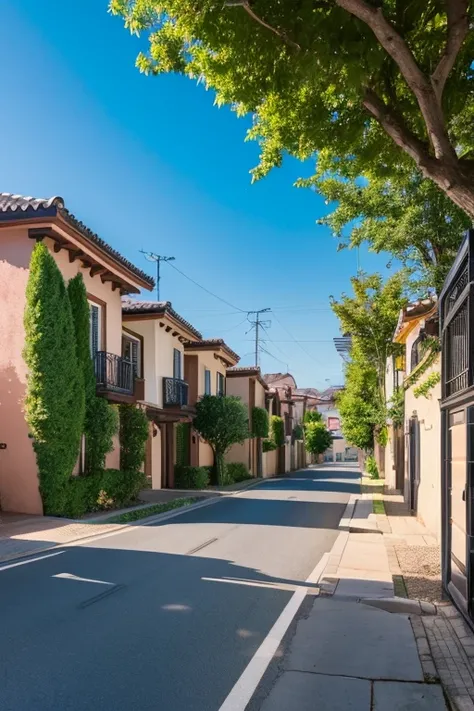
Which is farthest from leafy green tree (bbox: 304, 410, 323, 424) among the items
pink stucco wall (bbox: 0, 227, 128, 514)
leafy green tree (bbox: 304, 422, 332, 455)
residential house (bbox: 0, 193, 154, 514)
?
pink stucco wall (bbox: 0, 227, 128, 514)

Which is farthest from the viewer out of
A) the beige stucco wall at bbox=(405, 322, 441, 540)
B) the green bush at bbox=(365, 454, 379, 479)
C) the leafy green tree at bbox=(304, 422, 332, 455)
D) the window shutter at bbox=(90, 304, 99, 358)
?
the leafy green tree at bbox=(304, 422, 332, 455)

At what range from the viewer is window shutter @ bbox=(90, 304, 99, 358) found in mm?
18484

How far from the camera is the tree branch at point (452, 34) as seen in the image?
5.86m

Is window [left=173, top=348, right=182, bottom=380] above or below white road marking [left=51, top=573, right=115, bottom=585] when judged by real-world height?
above

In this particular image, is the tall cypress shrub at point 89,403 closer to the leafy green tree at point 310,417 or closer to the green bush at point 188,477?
the green bush at point 188,477

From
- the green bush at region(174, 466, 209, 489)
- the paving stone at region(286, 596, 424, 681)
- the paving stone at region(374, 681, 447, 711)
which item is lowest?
the green bush at region(174, 466, 209, 489)

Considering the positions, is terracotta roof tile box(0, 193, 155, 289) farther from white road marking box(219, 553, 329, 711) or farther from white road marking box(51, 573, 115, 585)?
white road marking box(219, 553, 329, 711)

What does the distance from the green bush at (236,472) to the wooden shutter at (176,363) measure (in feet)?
25.2

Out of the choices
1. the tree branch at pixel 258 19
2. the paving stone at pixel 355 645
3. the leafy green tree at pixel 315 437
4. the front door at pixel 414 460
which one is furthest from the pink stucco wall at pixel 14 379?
the leafy green tree at pixel 315 437

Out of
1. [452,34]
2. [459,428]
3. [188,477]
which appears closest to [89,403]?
[459,428]

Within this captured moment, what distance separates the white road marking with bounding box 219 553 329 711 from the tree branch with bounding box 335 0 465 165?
499cm

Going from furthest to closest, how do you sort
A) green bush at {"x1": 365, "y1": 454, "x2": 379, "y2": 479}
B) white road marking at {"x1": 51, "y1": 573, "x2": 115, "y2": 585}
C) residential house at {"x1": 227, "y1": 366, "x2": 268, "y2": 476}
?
residential house at {"x1": 227, "y1": 366, "x2": 268, "y2": 476}, green bush at {"x1": 365, "y1": 454, "x2": 379, "y2": 479}, white road marking at {"x1": 51, "y1": 573, "x2": 115, "y2": 585}

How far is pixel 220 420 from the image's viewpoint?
96.6 ft

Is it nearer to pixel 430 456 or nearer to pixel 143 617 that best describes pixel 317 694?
pixel 143 617
